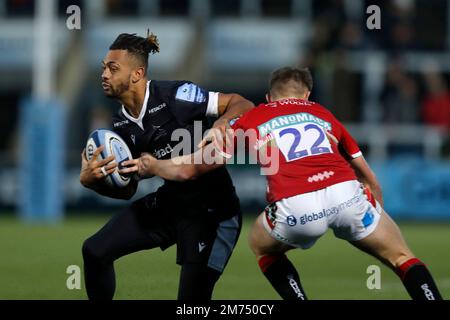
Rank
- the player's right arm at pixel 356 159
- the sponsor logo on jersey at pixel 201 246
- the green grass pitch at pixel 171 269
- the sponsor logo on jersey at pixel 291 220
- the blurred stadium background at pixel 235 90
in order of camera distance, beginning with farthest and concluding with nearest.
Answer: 1. the blurred stadium background at pixel 235 90
2. the green grass pitch at pixel 171 269
3. the sponsor logo on jersey at pixel 201 246
4. the player's right arm at pixel 356 159
5. the sponsor logo on jersey at pixel 291 220

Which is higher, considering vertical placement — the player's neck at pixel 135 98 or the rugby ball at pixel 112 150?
the player's neck at pixel 135 98

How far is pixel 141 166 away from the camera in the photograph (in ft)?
23.2

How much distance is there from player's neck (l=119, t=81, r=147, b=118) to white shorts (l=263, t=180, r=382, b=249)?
3.87 feet

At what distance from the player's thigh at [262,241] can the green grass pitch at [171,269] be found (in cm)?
183

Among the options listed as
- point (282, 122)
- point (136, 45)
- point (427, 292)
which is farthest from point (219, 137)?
point (427, 292)

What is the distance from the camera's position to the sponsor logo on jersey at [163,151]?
7.54 metres

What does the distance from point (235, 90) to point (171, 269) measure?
37.8 feet

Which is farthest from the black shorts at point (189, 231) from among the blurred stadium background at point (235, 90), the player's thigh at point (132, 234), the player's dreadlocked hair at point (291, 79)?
the blurred stadium background at point (235, 90)

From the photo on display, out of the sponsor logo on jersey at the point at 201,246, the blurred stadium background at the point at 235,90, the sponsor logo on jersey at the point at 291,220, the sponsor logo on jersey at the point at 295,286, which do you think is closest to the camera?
the sponsor logo on jersey at the point at 291,220

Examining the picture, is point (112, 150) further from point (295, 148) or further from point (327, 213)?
point (327, 213)

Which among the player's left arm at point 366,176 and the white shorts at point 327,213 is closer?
the white shorts at point 327,213

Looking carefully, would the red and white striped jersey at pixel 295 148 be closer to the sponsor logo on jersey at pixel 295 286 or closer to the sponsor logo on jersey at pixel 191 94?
the sponsor logo on jersey at pixel 191 94

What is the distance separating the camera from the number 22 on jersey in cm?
699

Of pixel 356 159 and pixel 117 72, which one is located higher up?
pixel 117 72
